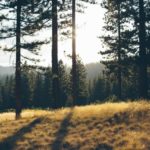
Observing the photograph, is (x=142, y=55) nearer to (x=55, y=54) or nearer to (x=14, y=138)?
(x=55, y=54)

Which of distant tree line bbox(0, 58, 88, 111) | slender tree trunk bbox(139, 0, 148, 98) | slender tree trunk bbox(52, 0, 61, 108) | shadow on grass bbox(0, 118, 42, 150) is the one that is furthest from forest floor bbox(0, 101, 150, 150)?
distant tree line bbox(0, 58, 88, 111)

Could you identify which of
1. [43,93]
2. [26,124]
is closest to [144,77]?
[26,124]

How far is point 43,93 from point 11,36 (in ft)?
219

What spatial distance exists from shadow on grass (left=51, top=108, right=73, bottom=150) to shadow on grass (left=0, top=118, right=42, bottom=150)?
1.40 m

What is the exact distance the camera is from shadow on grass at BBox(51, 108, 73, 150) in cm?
1450

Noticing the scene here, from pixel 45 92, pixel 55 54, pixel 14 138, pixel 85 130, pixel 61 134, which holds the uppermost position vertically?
pixel 55 54

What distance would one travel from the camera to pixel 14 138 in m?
15.8

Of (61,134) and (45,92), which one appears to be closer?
(61,134)

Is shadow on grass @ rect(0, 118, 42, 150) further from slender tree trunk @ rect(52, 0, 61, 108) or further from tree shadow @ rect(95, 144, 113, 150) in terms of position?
slender tree trunk @ rect(52, 0, 61, 108)

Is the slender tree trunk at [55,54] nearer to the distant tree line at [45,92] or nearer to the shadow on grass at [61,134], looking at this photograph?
the shadow on grass at [61,134]

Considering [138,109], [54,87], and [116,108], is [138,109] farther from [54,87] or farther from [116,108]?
[54,87]

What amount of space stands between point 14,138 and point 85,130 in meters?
2.92

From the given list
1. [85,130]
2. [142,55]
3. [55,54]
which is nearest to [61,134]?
[85,130]

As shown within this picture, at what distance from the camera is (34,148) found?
14578 millimetres
